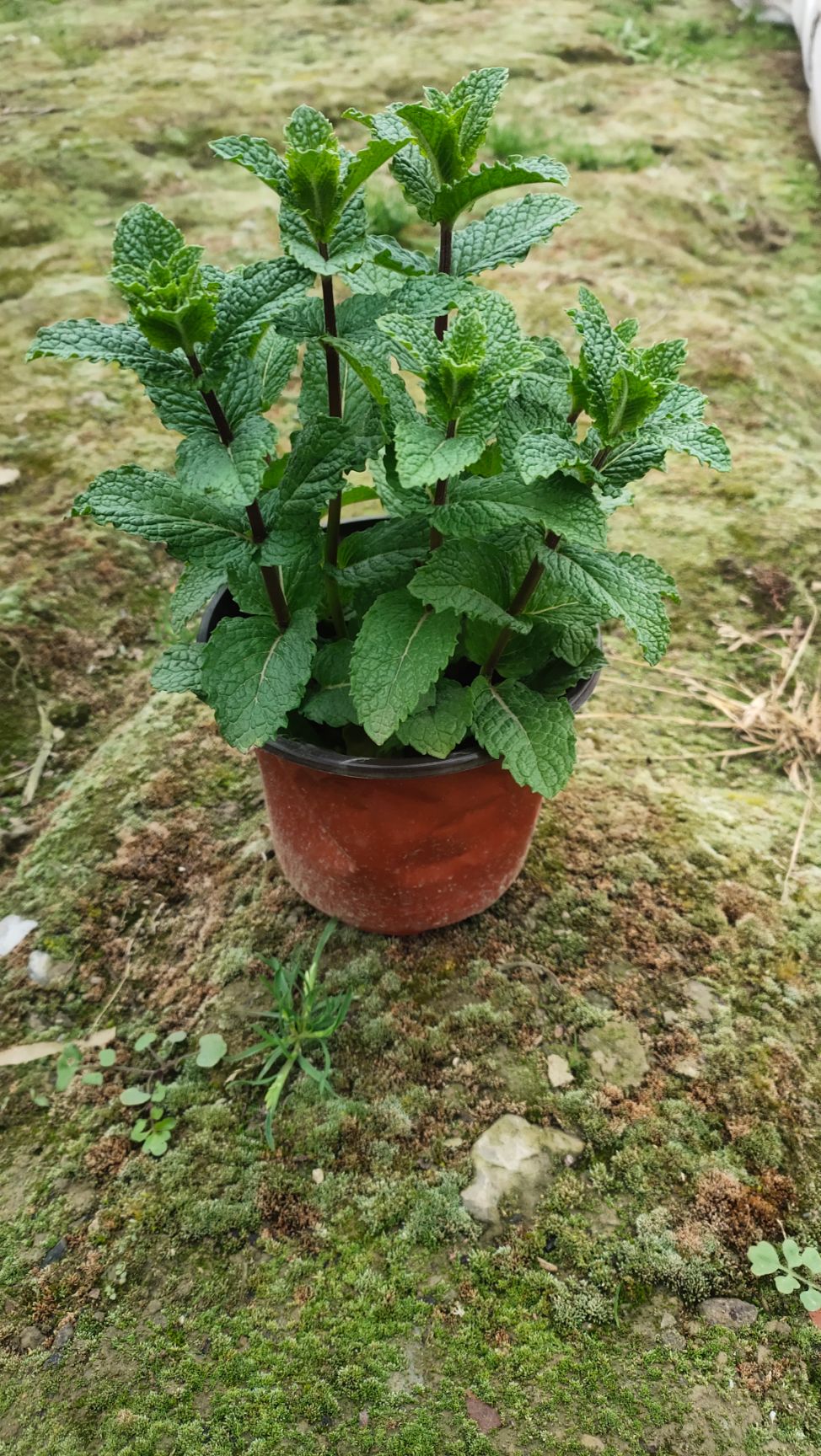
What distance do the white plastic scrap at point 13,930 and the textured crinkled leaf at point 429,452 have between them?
1277 mm

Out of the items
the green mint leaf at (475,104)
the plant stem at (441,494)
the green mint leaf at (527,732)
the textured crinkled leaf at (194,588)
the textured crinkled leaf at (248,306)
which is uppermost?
the green mint leaf at (475,104)

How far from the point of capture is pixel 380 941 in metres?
1.93

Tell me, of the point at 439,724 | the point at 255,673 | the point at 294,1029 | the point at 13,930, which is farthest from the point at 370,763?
the point at 13,930

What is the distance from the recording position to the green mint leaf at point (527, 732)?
1483mm

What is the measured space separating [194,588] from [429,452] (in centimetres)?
48

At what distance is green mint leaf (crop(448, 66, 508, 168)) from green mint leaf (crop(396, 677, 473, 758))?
0.77 meters

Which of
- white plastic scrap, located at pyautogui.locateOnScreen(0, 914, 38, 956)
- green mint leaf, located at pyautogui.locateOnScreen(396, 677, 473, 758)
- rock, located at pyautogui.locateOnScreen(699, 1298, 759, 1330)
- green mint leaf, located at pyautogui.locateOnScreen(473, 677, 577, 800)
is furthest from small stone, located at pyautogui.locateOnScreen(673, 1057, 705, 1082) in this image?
white plastic scrap, located at pyautogui.locateOnScreen(0, 914, 38, 956)

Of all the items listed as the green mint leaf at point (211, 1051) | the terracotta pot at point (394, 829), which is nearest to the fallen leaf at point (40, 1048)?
the green mint leaf at point (211, 1051)

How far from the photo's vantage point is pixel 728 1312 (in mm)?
1468

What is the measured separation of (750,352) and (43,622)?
2557 millimetres

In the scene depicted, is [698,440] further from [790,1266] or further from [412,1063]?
[790,1266]

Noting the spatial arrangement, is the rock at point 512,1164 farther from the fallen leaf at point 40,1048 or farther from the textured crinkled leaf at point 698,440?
the textured crinkled leaf at point 698,440

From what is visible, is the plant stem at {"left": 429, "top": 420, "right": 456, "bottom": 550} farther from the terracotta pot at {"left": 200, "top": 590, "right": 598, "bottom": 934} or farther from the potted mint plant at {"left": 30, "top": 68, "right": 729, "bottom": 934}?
the terracotta pot at {"left": 200, "top": 590, "right": 598, "bottom": 934}

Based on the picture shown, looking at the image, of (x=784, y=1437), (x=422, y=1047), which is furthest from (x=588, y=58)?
(x=784, y=1437)
